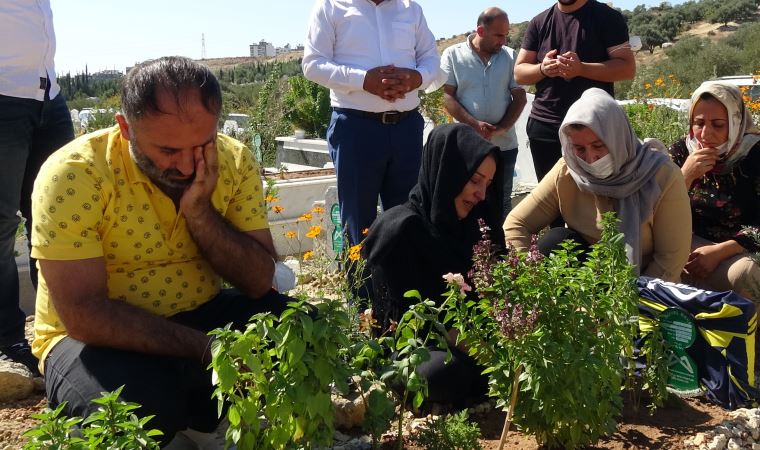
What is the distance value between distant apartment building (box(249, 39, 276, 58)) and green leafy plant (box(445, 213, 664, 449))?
80591 millimetres

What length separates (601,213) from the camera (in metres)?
3.73

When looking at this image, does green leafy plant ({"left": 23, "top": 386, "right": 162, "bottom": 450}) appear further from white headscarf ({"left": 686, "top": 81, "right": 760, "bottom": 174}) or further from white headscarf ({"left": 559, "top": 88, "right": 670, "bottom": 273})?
white headscarf ({"left": 686, "top": 81, "right": 760, "bottom": 174})

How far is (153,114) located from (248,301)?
0.80 metres

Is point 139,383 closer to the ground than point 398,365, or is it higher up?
closer to the ground

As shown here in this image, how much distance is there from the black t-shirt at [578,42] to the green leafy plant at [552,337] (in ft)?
7.31

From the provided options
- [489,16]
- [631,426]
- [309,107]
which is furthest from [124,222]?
[309,107]

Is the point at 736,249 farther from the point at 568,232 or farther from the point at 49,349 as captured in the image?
the point at 49,349

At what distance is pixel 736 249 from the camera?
153 inches

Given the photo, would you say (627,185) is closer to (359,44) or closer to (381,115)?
(381,115)

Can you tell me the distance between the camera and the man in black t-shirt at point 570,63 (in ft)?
14.9

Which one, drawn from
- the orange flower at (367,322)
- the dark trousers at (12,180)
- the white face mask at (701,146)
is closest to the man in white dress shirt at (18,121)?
the dark trousers at (12,180)

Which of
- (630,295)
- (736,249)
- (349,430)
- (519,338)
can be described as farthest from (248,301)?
(736,249)

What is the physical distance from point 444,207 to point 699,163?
156cm

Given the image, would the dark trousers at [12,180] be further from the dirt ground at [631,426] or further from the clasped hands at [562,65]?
the clasped hands at [562,65]
